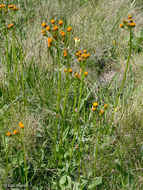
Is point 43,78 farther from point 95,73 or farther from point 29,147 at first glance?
point 29,147

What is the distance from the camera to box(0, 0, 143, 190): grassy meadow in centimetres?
160

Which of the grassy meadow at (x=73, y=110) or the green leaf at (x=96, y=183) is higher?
the grassy meadow at (x=73, y=110)

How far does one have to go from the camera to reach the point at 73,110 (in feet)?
5.53

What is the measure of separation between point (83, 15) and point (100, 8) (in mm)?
344

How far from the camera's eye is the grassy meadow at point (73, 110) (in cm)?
160

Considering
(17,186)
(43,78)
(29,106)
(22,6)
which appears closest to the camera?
(17,186)

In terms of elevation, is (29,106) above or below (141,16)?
below

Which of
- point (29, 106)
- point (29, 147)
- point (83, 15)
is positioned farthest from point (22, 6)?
point (29, 147)

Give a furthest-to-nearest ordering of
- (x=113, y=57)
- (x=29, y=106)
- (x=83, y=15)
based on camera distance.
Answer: (x=83, y=15)
(x=113, y=57)
(x=29, y=106)

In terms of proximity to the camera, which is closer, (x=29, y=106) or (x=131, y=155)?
(x=131, y=155)

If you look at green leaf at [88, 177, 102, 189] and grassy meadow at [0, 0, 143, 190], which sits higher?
grassy meadow at [0, 0, 143, 190]

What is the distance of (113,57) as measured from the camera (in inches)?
120

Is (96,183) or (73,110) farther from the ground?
(73,110)

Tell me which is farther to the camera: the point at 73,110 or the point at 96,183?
the point at 73,110
